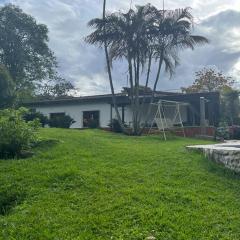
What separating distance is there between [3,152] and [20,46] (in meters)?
23.3

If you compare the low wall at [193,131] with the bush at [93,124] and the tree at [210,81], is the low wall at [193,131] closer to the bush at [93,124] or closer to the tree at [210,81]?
the bush at [93,124]

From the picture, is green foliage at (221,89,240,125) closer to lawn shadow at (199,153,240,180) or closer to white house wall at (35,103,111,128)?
white house wall at (35,103,111,128)

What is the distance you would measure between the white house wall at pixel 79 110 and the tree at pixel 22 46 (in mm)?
3998

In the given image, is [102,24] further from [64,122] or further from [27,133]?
[27,133]

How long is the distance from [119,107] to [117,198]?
64.0ft

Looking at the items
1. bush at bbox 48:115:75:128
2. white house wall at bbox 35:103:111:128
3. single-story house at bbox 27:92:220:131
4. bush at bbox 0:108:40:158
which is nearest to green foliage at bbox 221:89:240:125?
single-story house at bbox 27:92:220:131

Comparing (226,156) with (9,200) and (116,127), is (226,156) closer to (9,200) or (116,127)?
(9,200)

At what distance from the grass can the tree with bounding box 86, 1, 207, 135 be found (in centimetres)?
928

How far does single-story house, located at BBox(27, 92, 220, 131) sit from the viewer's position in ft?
75.0

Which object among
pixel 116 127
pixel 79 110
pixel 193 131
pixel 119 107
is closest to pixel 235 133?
pixel 193 131

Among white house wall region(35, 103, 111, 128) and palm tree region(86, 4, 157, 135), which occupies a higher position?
palm tree region(86, 4, 157, 135)

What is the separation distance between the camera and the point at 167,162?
869 centimetres

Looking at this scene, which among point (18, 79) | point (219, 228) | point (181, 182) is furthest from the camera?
point (18, 79)

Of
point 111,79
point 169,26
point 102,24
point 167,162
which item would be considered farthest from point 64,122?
point 167,162
